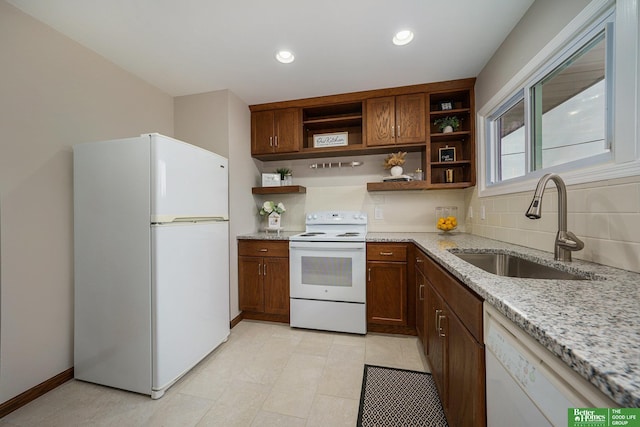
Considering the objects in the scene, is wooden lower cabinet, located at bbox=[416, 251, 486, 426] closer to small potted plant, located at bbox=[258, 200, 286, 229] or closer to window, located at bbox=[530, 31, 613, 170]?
window, located at bbox=[530, 31, 613, 170]

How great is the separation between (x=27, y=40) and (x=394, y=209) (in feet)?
10.9

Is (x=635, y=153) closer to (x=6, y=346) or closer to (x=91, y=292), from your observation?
(x=91, y=292)

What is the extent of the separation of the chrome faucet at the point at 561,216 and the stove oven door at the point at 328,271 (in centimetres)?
134

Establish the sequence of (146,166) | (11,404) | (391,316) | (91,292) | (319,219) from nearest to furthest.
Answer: (11,404) → (146,166) → (91,292) → (391,316) → (319,219)

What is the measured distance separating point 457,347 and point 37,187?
2.73 m

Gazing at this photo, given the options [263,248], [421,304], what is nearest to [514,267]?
[421,304]

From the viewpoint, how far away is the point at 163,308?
1.56 m

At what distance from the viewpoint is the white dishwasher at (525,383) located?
18.2 inches

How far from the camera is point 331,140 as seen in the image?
2814mm

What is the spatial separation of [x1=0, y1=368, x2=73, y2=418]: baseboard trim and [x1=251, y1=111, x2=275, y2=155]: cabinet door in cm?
248

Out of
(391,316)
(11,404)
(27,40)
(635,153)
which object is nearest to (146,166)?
(27,40)

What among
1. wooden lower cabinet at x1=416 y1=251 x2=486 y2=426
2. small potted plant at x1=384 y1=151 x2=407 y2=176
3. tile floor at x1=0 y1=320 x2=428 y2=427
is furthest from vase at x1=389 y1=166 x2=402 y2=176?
tile floor at x1=0 y1=320 x2=428 y2=427

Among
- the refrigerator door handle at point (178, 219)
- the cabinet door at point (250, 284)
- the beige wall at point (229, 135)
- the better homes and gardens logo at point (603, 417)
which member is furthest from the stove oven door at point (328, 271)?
the better homes and gardens logo at point (603, 417)

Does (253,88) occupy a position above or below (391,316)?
above
